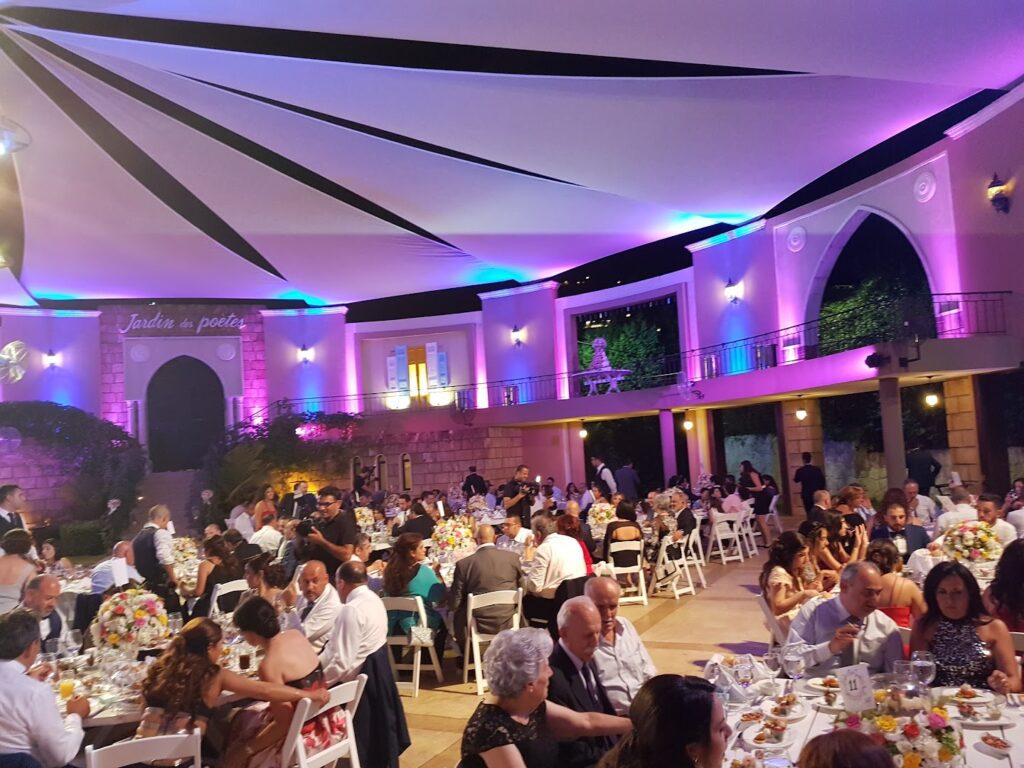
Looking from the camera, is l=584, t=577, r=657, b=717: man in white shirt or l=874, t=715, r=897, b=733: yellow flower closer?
l=874, t=715, r=897, b=733: yellow flower

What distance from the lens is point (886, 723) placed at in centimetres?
245

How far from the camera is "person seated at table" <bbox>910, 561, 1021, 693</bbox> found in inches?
126

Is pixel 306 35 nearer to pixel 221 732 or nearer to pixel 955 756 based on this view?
pixel 221 732

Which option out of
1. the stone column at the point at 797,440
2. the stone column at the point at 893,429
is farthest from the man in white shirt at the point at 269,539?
the stone column at the point at 797,440

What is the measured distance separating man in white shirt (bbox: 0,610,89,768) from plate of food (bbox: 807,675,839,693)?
9.87ft

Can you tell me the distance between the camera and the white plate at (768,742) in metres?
2.62

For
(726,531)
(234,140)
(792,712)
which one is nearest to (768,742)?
(792,712)

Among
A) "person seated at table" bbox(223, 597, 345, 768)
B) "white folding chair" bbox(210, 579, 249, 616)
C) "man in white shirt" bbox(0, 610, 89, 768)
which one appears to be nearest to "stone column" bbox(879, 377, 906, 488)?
"white folding chair" bbox(210, 579, 249, 616)

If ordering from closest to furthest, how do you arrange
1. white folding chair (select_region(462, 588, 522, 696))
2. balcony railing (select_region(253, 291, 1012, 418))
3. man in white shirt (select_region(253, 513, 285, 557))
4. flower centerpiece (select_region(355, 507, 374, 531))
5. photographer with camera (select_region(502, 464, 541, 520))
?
white folding chair (select_region(462, 588, 522, 696))
man in white shirt (select_region(253, 513, 285, 557))
flower centerpiece (select_region(355, 507, 374, 531))
balcony railing (select_region(253, 291, 1012, 418))
photographer with camera (select_region(502, 464, 541, 520))

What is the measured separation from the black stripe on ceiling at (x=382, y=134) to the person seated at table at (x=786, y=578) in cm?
949

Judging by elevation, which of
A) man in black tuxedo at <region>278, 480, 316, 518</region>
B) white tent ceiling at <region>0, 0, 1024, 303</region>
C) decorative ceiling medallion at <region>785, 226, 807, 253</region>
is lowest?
man in black tuxedo at <region>278, 480, 316, 518</region>

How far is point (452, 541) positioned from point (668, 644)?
7.28 ft

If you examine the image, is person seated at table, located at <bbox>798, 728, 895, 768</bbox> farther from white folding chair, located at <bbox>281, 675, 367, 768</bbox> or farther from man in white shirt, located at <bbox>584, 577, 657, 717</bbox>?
white folding chair, located at <bbox>281, 675, 367, 768</bbox>

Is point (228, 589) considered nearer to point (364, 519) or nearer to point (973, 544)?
point (364, 519)
